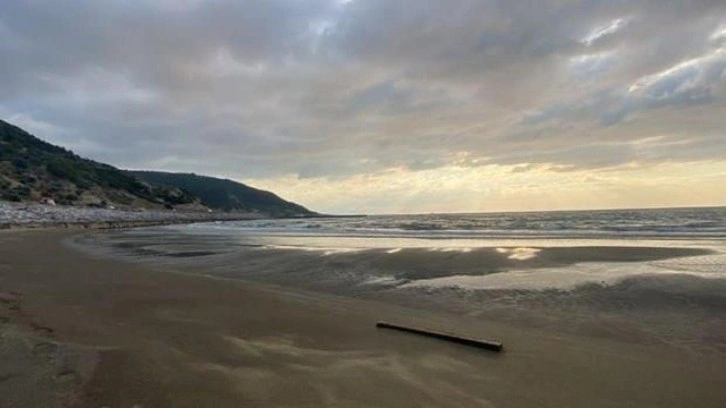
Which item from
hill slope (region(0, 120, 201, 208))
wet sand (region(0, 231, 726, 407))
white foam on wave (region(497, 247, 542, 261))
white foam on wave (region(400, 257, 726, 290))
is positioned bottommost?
wet sand (region(0, 231, 726, 407))

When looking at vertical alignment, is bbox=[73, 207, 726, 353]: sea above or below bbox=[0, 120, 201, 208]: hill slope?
below

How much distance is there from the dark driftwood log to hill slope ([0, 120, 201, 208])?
296 feet

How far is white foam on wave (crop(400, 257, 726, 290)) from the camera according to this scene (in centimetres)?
1226

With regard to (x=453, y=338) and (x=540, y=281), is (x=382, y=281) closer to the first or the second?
(x=540, y=281)

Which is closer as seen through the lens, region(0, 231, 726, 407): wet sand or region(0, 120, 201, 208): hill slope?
region(0, 231, 726, 407): wet sand

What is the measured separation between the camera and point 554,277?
13.3 meters

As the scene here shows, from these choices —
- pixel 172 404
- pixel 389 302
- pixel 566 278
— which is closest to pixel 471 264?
pixel 566 278

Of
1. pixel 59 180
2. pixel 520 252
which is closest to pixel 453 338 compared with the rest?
pixel 520 252

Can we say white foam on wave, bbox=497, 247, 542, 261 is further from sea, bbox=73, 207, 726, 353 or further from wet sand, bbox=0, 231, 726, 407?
wet sand, bbox=0, 231, 726, 407

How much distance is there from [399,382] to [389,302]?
17.0ft

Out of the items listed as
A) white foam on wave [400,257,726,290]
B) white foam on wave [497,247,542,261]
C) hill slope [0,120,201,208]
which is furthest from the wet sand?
hill slope [0,120,201,208]

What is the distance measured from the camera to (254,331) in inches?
323

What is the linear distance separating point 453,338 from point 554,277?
23.7ft

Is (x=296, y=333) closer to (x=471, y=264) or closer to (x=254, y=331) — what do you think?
A: (x=254, y=331)
